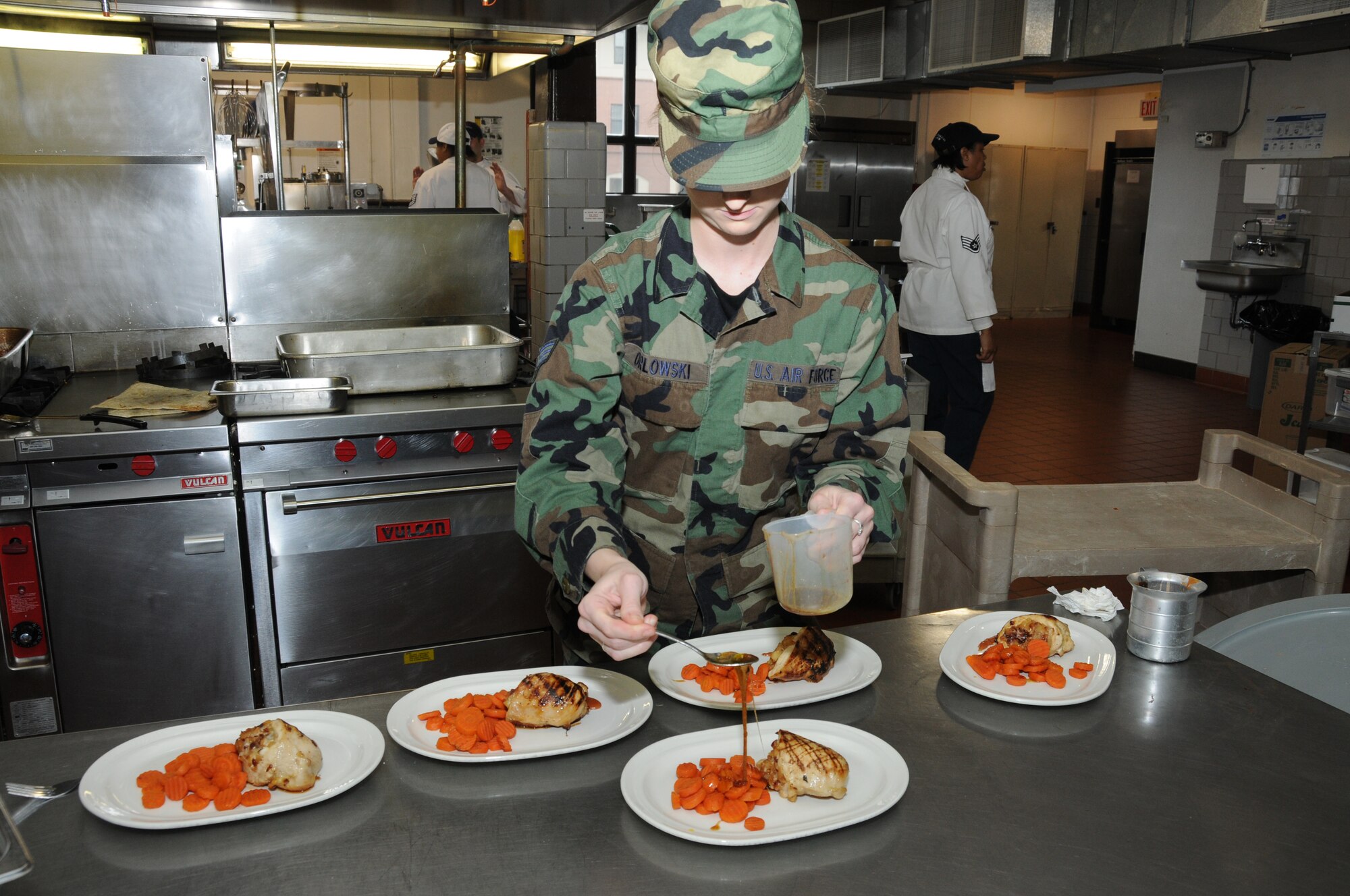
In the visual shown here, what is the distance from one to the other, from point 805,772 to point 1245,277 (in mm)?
8104

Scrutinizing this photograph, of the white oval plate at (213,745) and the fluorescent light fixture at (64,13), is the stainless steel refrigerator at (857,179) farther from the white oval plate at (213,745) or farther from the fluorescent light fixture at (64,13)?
the white oval plate at (213,745)

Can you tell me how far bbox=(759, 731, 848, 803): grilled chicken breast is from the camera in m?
1.16

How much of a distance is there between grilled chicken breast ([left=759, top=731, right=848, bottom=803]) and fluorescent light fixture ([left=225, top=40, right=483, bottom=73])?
368cm

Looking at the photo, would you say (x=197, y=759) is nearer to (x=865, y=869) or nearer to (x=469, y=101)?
(x=865, y=869)

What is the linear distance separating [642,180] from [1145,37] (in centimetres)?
546

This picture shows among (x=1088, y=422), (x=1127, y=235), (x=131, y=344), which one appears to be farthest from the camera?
(x=1127, y=235)

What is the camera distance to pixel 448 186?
6590 millimetres

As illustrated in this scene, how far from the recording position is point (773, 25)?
1240mm

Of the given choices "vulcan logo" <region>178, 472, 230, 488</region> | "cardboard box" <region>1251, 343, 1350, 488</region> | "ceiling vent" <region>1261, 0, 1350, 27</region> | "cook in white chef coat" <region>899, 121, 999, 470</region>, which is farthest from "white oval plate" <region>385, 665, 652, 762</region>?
"ceiling vent" <region>1261, 0, 1350, 27</region>

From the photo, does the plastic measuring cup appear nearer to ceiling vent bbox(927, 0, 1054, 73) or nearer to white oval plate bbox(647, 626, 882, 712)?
white oval plate bbox(647, 626, 882, 712)

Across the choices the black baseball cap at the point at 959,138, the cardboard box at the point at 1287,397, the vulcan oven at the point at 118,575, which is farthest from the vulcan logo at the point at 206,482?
the cardboard box at the point at 1287,397

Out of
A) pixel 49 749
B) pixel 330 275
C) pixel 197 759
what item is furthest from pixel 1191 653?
pixel 330 275

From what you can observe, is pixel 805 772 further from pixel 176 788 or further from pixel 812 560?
pixel 176 788

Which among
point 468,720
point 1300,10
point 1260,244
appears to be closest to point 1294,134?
point 1260,244
